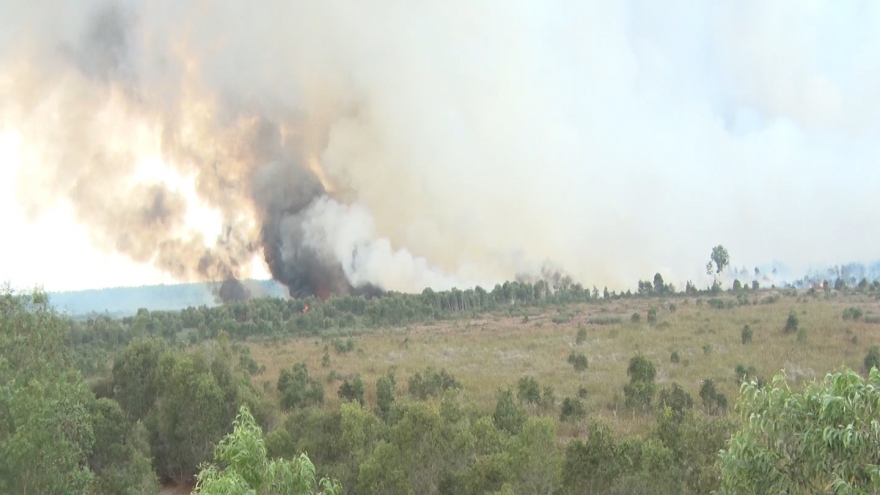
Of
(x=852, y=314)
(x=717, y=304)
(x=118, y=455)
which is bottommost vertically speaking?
(x=118, y=455)

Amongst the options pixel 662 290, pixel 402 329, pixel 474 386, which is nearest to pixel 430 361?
pixel 474 386

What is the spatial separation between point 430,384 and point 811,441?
88.9ft

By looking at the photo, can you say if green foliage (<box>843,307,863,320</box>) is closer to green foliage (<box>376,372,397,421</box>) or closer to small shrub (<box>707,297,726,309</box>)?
small shrub (<box>707,297,726,309</box>)

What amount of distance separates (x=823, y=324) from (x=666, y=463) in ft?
136

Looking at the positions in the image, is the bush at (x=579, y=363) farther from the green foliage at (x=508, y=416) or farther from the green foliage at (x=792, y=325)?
the green foliage at (x=792, y=325)

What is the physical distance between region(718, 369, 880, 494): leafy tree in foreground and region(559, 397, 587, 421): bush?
19463 millimetres

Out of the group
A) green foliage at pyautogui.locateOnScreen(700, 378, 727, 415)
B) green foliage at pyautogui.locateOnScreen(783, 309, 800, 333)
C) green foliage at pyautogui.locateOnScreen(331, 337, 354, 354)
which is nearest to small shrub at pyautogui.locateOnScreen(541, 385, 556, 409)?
green foliage at pyautogui.locateOnScreen(700, 378, 727, 415)

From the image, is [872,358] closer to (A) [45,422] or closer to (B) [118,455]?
(B) [118,455]

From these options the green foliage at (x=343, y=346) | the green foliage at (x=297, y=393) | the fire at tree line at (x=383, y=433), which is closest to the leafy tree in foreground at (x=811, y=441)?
the fire at tree line at (x=383, y=433)

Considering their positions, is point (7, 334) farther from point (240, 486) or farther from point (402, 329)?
point (402, 329)

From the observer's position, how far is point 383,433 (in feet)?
75.7

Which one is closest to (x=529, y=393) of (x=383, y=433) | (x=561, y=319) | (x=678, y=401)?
(x=678, y=401)

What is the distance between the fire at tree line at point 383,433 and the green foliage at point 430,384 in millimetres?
105

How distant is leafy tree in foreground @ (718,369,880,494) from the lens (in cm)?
938
